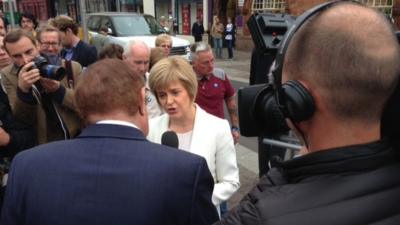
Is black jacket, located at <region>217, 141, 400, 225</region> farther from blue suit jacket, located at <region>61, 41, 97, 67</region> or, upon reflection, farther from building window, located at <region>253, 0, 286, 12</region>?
building window, located at <region>253, 0, 286, 12</region>

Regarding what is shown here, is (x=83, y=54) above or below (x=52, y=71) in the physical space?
below

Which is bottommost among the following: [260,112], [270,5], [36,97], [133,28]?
[133,28]

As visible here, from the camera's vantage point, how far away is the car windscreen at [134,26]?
12273 mm

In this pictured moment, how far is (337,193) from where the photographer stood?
2.96 feet

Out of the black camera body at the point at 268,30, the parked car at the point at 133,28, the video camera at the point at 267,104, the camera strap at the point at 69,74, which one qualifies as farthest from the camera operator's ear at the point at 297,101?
the parked car at the point at 133,28

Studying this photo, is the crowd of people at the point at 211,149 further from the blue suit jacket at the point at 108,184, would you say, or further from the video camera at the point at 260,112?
the video camera at the point at 260,112

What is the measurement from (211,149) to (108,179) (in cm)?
105

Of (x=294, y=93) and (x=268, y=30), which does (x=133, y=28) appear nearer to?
(x=268, y=30)

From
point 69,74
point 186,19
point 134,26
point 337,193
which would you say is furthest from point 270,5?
point 337,193

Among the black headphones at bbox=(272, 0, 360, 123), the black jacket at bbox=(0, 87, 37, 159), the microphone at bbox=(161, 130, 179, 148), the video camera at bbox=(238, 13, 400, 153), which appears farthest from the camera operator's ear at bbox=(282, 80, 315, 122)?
the black jacket at bbox=(0, 87, 37, 159)

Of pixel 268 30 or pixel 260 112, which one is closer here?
pixel 260 112

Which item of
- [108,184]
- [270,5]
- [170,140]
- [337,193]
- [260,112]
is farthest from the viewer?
[270,5]

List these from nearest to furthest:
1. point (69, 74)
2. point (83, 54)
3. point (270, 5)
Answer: point (69, 74) < point (83, 54) < point (270, 5)

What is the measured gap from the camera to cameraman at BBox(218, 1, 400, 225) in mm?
901
